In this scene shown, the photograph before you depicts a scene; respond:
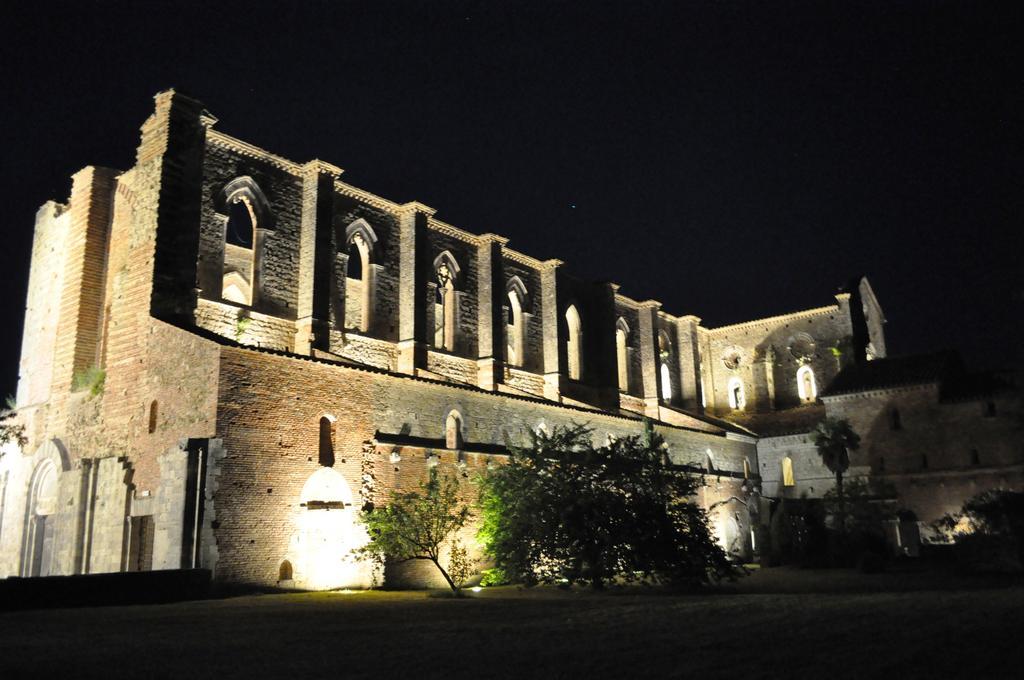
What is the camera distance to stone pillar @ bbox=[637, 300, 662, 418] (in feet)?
122

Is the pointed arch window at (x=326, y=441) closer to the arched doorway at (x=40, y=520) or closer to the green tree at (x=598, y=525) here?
the green tree at (x=598, y=525)

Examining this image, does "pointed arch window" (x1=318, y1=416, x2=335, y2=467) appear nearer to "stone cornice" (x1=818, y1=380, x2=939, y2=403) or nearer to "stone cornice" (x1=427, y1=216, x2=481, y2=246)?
"stone cornice" (x1=427, y1=216, x2=481, y2=246)

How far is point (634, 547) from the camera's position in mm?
17656

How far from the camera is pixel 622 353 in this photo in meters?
38.2

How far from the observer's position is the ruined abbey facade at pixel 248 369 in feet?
56.0

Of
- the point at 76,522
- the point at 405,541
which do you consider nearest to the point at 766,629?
the point at 405,541

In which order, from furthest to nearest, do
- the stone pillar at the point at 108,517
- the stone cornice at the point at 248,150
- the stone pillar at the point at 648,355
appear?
the stone pillar at the point at 648,355
the stone cornice at the point at 248,150
the stone pillar at the point at 108,517

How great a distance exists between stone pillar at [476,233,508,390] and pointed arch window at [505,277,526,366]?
5.99ft

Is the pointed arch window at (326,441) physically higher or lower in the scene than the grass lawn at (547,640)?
higher

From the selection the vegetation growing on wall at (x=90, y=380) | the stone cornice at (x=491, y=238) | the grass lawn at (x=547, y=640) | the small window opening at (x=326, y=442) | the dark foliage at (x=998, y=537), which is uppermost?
the stone cornice at (x=491, y=238)

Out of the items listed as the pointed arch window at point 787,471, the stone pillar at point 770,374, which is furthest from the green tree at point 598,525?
the stone pillar at point 770,374

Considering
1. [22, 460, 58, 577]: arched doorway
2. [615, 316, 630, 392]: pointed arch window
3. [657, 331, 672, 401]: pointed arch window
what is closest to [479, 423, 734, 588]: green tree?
[22, 460, 58, 577]: arched doorway

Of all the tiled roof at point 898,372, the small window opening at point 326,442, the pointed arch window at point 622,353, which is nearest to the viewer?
the small window opening at point 326,442

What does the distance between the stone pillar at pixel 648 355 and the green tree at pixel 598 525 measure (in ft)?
57.4
